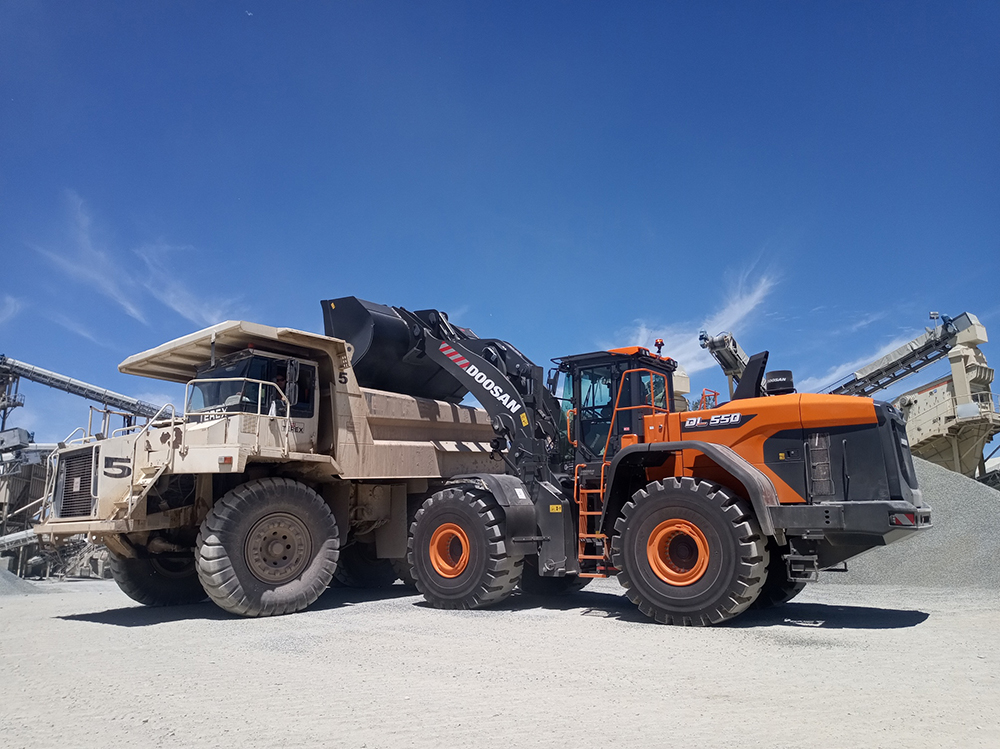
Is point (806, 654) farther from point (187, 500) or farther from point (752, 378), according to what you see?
point (187, 500)

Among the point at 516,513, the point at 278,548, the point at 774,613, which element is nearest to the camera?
the point at 774,613

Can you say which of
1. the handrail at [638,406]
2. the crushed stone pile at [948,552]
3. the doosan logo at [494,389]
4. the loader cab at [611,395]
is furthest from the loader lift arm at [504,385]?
the crushed stone pile at [948,552]

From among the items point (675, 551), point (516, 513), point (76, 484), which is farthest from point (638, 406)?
point (76, 484)

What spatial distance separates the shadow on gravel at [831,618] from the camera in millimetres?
7961

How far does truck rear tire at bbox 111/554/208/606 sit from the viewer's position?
1038cm

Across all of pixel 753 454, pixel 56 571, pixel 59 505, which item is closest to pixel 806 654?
pixel 753 454

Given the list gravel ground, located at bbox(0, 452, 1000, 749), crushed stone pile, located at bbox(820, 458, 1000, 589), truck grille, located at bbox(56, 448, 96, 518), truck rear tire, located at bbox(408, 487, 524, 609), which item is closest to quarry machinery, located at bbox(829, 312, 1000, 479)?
crushed stone pile, located at bbox(820, 458, 1000, 589)

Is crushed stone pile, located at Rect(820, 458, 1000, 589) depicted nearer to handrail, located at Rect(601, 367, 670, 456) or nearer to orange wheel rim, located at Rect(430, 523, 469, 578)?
handrail, located at Rect(601, 367, 670, 456)

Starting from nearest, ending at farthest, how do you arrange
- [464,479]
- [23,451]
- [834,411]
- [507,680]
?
1. [507,680]
2. [834,411]
3. [464,479]
4. [23,451]

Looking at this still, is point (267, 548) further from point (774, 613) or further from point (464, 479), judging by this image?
point (774, 613)

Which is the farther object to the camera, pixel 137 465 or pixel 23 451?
pixel 23 451

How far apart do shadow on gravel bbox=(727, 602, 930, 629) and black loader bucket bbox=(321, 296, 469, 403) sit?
20.5ft

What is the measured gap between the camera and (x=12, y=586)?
49.9 feet

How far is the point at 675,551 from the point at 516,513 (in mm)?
2350
